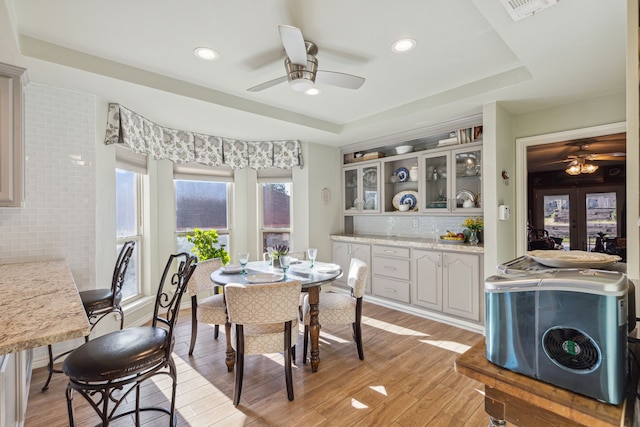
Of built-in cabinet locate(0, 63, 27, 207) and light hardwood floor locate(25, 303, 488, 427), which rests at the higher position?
built-in cabinet locate(0, 63, 27, 207)

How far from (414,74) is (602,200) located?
20.7 ft

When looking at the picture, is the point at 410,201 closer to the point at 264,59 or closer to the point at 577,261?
the point at 264,59

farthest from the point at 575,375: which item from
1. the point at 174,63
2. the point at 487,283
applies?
the point at 174,63

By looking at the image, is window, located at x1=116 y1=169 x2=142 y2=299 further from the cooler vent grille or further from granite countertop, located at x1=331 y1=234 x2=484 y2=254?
the cooler vent grille

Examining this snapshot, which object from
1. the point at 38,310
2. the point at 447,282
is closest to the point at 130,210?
the point at 38,310

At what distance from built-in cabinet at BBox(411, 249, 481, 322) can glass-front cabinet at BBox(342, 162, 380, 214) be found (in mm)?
1124

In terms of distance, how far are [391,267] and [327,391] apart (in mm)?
2058

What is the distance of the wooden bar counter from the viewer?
30.5 inches

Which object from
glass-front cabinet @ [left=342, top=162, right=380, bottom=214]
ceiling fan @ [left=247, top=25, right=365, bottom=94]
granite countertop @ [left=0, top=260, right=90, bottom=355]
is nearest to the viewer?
granite countertop @ [left=0, top=260, right=90, bottom=355]

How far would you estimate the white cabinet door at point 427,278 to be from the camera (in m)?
3.53

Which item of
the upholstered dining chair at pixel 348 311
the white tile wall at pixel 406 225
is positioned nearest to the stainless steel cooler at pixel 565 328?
the upholstered dining chair at pixel 348 311

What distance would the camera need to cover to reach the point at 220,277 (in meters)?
2.54

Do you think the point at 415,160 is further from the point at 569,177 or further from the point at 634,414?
the point at 569,177

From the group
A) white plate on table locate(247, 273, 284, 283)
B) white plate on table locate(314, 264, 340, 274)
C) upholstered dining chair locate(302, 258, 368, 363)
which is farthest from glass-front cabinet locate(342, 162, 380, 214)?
white plate on table locate(247, 273, 284, 283)
